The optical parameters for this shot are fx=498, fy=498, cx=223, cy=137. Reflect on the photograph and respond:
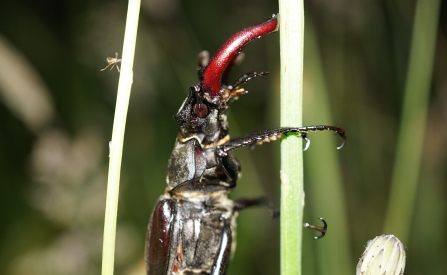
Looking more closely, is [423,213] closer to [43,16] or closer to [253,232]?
[253,232]

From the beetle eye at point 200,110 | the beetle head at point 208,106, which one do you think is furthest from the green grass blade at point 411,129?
the beetle eye at point 200,110

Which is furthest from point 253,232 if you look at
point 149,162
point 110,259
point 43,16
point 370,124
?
point 43,16

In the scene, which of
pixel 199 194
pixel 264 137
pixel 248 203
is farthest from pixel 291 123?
pixel 248 203

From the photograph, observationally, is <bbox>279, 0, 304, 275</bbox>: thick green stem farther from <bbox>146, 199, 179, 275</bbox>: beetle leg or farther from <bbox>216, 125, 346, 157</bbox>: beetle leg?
<bbox>146, 199, 179, 275</bbox>: beetle leg

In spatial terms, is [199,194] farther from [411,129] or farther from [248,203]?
[411,129]

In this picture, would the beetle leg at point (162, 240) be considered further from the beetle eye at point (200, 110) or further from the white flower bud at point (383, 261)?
the white flower bud at point (383, 261)
